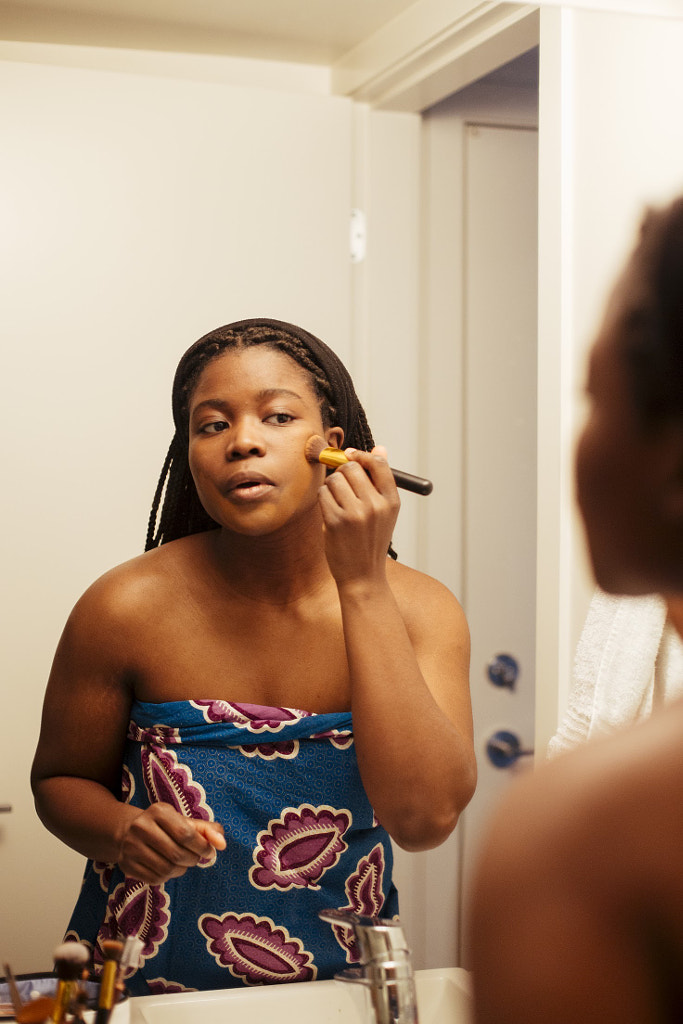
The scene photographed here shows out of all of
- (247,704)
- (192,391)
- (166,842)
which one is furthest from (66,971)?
(192,391)

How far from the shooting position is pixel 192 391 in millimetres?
728

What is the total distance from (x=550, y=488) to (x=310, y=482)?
0.83ft

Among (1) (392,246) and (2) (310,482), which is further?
(1) (392,246)

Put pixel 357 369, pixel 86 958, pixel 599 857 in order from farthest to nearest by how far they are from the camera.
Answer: pixel 357 369 → pixel 86 958 → pixel 599 857

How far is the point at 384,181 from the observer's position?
2.75 feet

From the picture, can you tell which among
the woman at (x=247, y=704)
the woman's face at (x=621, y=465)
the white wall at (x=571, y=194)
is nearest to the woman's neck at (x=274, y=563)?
the woman at (x=247, y=704)

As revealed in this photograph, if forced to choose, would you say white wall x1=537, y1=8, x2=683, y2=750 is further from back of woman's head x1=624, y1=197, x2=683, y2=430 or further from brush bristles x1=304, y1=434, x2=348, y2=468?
back of woman's head x1=624, y1=197, x2=683, y2=430

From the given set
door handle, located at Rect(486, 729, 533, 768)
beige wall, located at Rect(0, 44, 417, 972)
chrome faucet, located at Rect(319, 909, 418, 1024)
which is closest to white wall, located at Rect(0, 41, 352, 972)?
beige wall, located at Rect(0, 44, 417, 972)

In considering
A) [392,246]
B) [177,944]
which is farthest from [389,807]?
[392,246]

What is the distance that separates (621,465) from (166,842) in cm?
50

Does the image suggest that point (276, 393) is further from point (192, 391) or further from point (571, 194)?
point (571, 194)

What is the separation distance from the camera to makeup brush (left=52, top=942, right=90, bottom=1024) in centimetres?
67

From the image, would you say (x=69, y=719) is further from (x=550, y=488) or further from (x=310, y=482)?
(x=550, y=488)

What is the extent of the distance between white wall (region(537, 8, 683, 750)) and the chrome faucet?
0.24 metres
